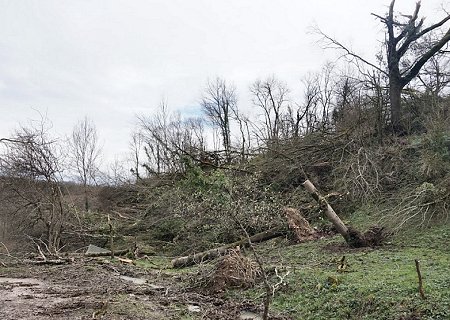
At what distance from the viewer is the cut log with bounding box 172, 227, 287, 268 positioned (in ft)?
37.4

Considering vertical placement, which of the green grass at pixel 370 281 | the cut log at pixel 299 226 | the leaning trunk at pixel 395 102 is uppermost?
the leaning trunk at pixel 395 102

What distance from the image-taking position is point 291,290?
730cm

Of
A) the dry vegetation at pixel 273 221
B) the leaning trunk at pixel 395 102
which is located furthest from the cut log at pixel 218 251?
the leaning trunk at pixel 395 102

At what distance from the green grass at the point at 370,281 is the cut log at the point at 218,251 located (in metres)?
1.66

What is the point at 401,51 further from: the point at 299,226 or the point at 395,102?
the point at 299,226

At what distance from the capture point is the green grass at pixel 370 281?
18.1 ft

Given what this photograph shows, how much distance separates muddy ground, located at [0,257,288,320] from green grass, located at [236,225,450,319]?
80cm

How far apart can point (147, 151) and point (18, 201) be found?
1421 centimetres

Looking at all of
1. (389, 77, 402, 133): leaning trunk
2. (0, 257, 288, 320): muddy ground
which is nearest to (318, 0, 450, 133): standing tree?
(389, 77, 402, 133): leaning trunk

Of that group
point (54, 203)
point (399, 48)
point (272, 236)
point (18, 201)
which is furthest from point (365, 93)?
point (18, 201)

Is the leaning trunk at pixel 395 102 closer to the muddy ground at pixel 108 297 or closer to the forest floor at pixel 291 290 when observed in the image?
the forest floor at pixel 291 290

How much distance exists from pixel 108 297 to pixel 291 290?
3239 millimetres

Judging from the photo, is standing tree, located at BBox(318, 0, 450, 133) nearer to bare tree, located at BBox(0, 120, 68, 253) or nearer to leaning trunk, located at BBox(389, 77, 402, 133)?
leaning trunk, located at BBox(389, 77, 402, 133)

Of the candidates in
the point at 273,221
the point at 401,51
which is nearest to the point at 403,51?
the point at 401,51
